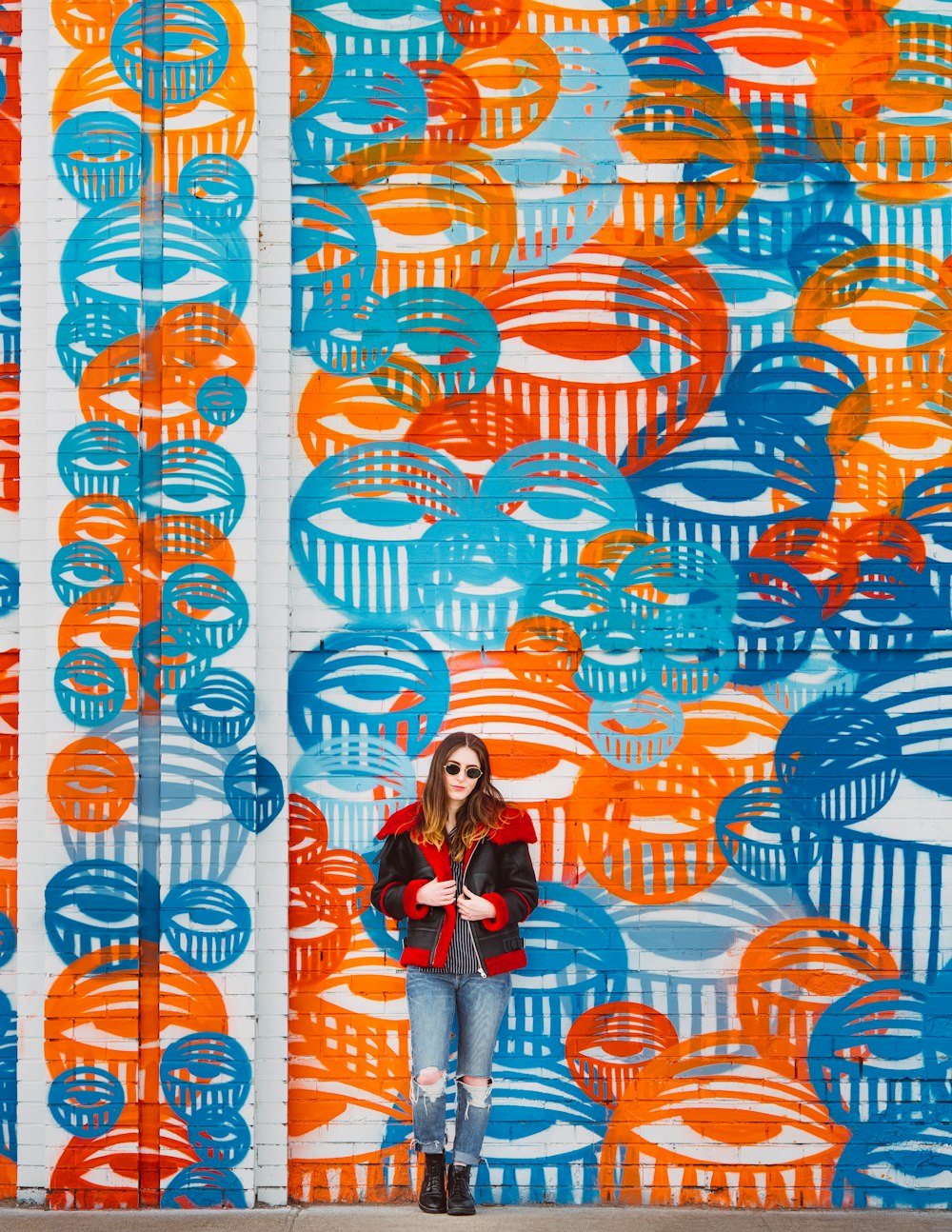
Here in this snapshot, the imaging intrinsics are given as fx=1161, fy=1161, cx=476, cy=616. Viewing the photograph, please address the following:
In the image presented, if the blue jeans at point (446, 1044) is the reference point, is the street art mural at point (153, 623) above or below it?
above

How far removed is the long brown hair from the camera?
4.68 meters

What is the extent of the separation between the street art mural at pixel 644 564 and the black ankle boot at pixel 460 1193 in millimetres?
254

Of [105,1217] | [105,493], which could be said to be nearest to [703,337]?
[105,493]

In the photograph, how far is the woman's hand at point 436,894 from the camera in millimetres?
4582

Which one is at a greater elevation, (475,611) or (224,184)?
(224,184)

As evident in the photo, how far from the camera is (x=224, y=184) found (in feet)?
16.0

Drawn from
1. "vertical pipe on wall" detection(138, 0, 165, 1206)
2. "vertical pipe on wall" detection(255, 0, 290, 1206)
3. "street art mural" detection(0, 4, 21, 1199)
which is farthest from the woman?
"street art mural" detection(0, 4, 21, 1199)

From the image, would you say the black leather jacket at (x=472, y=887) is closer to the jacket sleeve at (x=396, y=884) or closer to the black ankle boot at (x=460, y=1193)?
the jacket sleeve at (x=396, y=884)

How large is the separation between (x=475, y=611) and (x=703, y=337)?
1.56m

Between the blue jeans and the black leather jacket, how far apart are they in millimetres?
117

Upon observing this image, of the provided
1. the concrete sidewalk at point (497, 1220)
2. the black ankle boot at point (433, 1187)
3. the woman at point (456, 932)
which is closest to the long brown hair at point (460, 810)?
the woman at point (456, 932)

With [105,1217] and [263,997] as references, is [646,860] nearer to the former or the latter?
[263,997]

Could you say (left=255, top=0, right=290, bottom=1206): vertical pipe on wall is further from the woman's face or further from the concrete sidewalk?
the woman's face

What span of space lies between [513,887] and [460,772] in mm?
511
